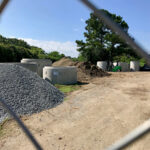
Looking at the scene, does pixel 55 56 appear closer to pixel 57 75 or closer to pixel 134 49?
pixel 57 75

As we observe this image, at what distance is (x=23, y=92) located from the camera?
5.85 metres

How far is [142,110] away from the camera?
5000 mm

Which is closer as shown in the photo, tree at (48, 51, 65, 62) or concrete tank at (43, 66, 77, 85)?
concrete tank at (43, 66, 77, 85)

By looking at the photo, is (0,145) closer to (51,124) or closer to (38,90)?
(51,124)

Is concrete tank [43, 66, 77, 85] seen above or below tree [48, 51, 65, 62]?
below

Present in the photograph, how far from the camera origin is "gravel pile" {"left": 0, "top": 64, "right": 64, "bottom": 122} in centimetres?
505

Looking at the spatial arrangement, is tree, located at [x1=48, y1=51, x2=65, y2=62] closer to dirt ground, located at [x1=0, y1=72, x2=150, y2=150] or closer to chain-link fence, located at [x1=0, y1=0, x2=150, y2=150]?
dirt ground, located at [x1=0, y1=72, x2=150, y2=150]

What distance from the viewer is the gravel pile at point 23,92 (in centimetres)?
505

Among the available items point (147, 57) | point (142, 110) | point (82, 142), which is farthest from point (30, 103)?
point (147, 57)

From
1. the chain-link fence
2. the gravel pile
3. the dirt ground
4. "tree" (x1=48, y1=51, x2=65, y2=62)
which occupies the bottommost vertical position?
the dirt ground

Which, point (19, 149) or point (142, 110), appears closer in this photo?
point (19, 149)

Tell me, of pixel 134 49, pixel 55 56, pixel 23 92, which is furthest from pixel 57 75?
pixel 55 56

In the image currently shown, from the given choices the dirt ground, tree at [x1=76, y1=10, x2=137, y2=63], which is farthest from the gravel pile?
tree at [x1=76, y1=10, x2=137, y2=63]

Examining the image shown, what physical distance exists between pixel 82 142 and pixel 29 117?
2090 mm
